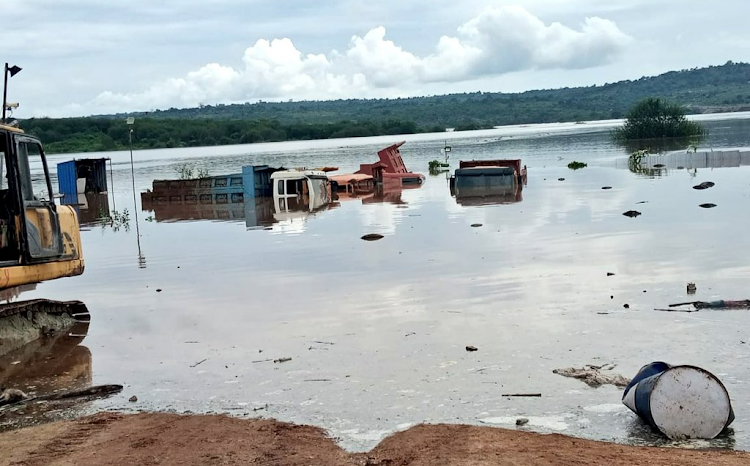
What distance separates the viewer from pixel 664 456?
258 inches

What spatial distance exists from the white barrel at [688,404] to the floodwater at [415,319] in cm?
18

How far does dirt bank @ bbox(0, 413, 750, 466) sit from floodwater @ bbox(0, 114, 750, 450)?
536 mm

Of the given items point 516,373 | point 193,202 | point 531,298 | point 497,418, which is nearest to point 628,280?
point 531,298

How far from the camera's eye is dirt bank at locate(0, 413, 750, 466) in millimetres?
6570

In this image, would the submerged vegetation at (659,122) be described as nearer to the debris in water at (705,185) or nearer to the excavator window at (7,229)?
the debris in water at (705,185)

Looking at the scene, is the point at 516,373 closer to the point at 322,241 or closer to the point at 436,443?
the point at 436,443

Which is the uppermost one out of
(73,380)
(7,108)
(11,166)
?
(7,108)

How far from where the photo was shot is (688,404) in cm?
732

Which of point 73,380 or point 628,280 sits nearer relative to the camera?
point 73,380

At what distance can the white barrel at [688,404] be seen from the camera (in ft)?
23.9

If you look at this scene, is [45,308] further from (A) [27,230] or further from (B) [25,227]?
(B) [25,227]

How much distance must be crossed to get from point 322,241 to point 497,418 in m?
14.9

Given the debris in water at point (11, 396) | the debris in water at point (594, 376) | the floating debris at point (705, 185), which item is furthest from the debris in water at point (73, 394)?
the floating debris at point (705, 185)

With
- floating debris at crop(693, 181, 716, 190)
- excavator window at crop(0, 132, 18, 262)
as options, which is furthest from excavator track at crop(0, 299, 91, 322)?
floating debris at crop(693, 181, 716, 190)
